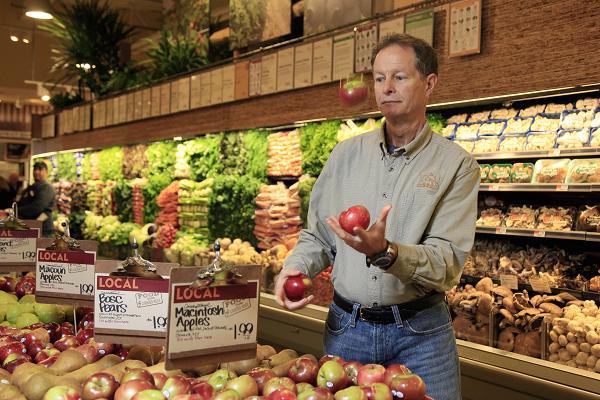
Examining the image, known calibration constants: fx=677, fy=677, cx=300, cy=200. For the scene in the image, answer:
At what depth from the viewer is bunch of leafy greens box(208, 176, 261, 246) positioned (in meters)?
6.32

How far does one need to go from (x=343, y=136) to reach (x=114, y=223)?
15.3 ft

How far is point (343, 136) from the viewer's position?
5.09 meters

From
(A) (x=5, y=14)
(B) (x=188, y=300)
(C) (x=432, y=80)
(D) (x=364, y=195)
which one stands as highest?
(A) (x=5, y=14)

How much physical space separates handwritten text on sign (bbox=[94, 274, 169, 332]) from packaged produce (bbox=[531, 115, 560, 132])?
8.56 ft

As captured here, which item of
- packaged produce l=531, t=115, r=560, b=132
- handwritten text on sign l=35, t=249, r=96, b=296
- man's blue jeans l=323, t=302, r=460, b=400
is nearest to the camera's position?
man's blue jeans l=323, t=302, r=460, b=400

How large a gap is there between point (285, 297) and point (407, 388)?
53 centimetres

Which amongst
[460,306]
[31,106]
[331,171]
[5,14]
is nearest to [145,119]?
[460,306]

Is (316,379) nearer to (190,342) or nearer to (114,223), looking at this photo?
(190,342)

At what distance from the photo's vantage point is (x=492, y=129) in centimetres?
424

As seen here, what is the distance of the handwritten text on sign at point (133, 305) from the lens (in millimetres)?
2312

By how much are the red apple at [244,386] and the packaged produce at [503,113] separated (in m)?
2.93

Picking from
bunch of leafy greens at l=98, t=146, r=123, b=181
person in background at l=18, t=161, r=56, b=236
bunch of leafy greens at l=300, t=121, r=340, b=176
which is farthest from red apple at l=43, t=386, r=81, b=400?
bunch of leafy greens at l=98, t=146, r=123, b=181

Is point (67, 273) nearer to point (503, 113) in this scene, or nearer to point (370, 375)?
point (370, 375)

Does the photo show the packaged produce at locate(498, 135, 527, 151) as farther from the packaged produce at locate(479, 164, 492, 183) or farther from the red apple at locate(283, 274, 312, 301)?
the red apple at locate(283, 274, 312, 301)
